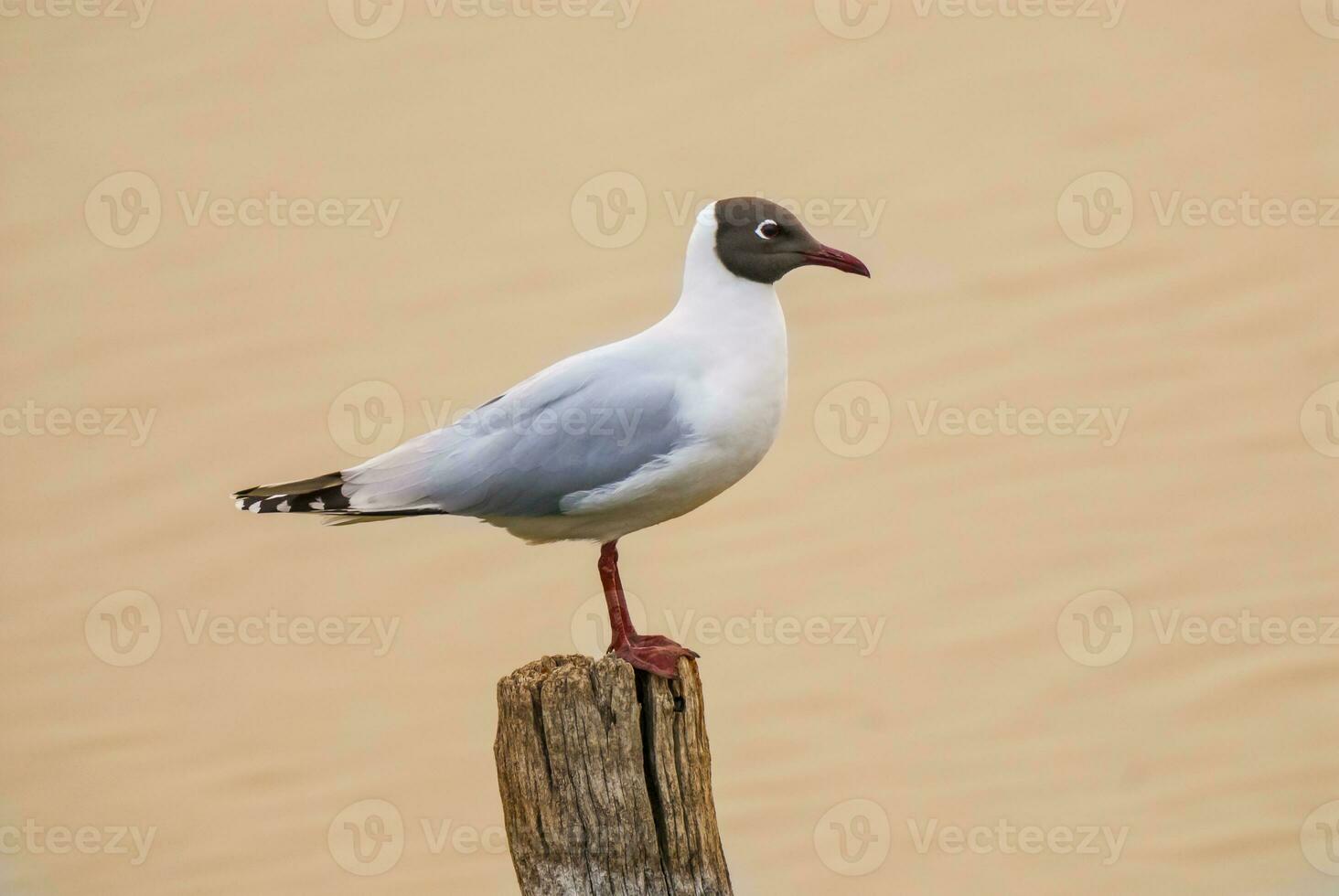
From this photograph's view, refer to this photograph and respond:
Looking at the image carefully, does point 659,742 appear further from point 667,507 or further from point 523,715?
point 667,507

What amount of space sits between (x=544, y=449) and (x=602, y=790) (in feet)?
2.88

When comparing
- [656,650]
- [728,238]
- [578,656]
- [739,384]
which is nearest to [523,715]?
[578,656]

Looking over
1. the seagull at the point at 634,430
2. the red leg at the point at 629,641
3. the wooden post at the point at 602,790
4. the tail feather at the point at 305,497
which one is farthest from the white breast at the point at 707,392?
the wooden post at the point at 602,790

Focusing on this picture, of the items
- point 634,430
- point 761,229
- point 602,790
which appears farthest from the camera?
point 761,229

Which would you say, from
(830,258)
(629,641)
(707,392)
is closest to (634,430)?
(707,392)

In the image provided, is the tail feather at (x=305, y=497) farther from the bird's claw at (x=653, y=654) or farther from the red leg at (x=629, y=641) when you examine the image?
the bird's claw at (x=653, y=654)

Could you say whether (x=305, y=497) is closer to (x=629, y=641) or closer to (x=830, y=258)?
(x=629, y=641)

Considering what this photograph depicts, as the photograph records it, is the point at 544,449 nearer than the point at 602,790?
No

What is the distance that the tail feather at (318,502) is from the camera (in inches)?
143

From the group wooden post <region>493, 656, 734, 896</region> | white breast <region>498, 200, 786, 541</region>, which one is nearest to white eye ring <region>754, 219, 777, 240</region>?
white breast <region>498, 200, 786, 541</region>

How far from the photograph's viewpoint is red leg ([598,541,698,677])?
10.5ft

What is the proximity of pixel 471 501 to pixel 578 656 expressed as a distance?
58cm

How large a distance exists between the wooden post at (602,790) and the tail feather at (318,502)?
74 centimetres

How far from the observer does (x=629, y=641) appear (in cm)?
350
